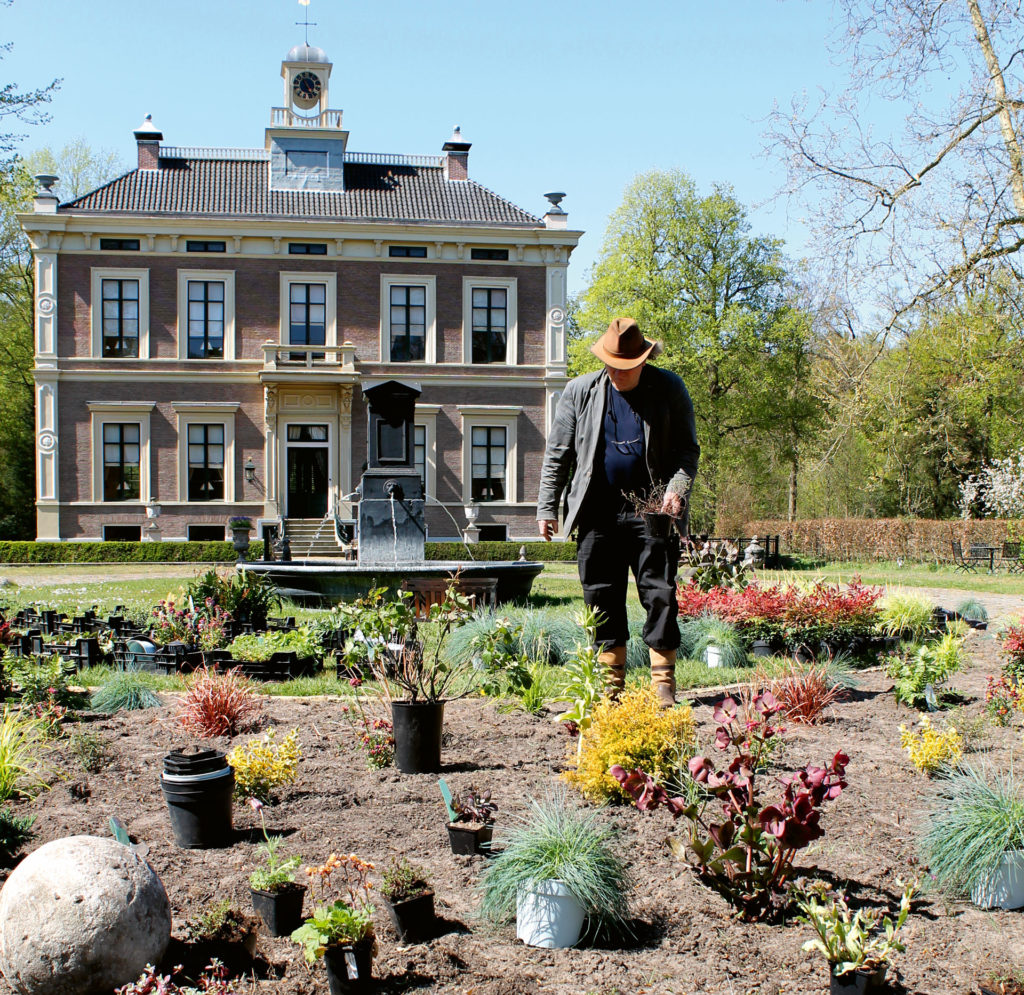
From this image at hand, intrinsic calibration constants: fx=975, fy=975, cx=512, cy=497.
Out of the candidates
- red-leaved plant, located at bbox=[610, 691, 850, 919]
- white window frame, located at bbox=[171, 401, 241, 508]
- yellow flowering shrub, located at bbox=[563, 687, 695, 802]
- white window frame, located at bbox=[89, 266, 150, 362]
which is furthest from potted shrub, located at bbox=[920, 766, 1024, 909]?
white window frame, located at bbox=[89, 266, 150, 362]

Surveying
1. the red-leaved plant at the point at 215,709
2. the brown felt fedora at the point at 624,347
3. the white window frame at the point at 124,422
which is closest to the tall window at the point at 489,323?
the white window frame at the point at 124,422

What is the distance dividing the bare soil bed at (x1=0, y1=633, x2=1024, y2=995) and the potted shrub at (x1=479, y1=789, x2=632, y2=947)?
0.25ft

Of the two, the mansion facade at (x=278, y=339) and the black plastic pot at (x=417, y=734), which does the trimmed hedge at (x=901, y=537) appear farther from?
the black plastic pot at (x=417, y=734)

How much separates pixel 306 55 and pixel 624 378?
30.6m

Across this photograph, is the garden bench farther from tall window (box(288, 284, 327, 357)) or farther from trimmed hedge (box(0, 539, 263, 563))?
tall window (box(288, 284, 327, 357))

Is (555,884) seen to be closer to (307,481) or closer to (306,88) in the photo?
(307,481)

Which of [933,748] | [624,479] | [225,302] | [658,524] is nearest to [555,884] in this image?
[933,748]

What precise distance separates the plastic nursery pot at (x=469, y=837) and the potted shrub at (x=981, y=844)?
5.63ft

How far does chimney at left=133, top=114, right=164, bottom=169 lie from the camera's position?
1248 inches

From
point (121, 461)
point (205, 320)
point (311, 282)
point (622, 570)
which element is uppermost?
point (311, 282)

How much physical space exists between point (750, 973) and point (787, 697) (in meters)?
3.37

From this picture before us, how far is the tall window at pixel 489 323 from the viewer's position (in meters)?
31.3

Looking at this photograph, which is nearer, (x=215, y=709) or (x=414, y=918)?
(x=414, y=918)

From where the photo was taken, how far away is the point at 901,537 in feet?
95.6
